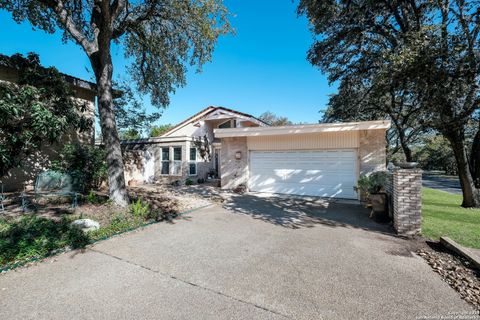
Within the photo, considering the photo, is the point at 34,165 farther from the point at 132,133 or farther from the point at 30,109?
the point at 132,133

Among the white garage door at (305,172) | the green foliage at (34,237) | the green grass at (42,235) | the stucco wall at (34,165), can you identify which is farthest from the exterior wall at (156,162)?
the green foliage at (34,237)

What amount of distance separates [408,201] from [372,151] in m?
4.02

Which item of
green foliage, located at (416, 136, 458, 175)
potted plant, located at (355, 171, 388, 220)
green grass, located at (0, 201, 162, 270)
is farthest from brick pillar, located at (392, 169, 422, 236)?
green foliage, located at (416, 136, 458, 175)

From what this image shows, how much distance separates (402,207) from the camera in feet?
15.5

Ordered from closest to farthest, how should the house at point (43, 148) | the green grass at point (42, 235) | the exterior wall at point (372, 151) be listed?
the green grass at point (42, 235) < the house at point (43, 148) < the exterior wall at point (372, 151)

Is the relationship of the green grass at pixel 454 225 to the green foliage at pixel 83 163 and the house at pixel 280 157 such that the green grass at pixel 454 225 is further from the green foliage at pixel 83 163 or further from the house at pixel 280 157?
the green foliage at pixel 83 163

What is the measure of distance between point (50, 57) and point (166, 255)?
9.06 m

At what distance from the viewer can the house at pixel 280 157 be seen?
8.32 meters

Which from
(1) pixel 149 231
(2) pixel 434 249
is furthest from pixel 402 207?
(1) pixel 149 231

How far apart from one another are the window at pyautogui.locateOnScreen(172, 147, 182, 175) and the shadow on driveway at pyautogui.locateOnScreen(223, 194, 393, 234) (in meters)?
5.67

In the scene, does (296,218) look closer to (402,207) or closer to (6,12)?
(402,207)

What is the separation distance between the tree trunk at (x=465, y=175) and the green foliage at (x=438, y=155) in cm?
2212

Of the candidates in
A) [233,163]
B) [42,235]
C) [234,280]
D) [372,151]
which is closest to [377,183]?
[372,151]

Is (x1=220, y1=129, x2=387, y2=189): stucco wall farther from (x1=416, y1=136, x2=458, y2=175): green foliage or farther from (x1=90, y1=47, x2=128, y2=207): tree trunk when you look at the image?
(x1=416, y1=136, x2=458, y2=175): green foliage
